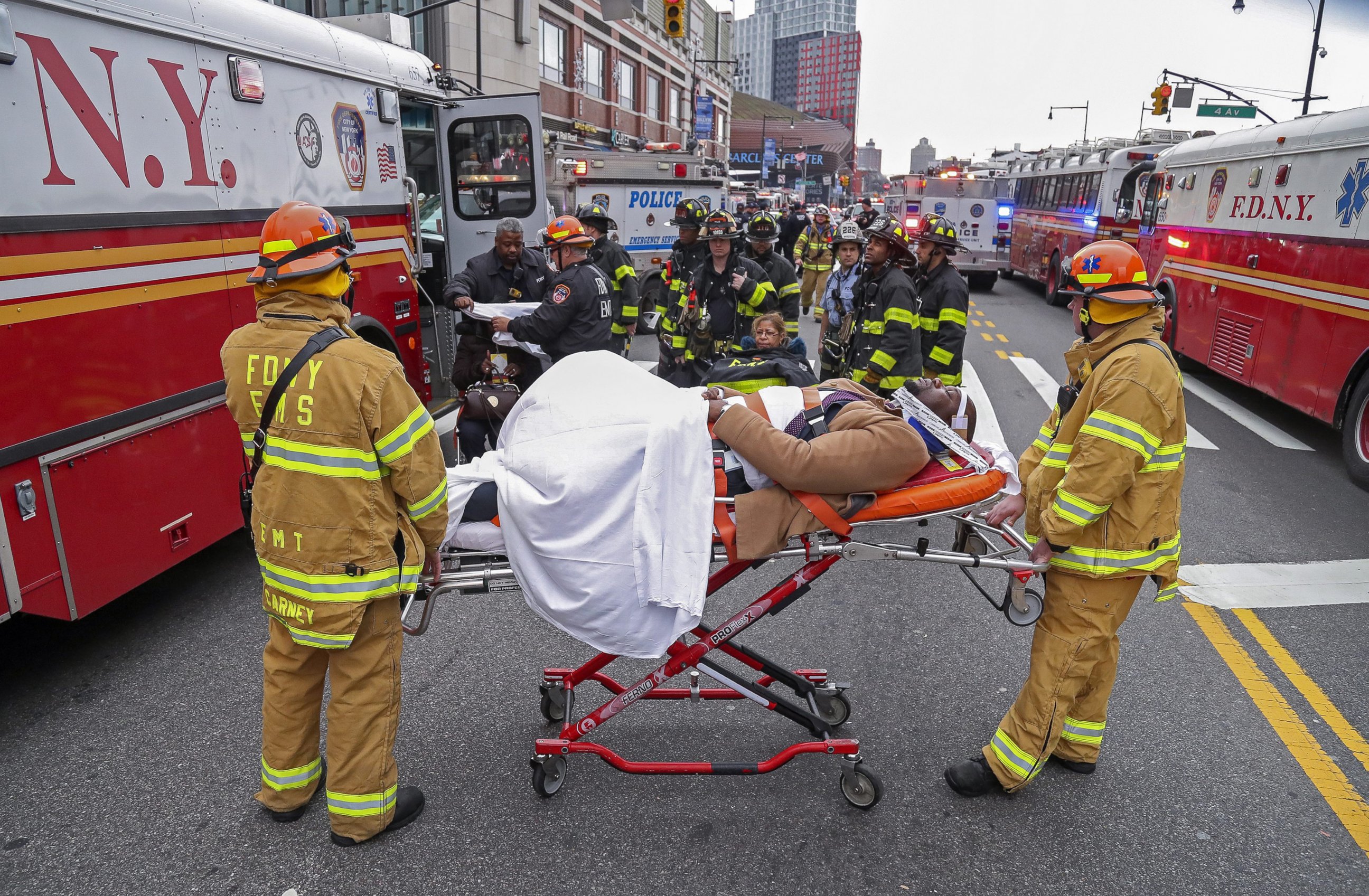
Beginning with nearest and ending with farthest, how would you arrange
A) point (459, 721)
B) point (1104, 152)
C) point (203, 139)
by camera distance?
point (459, 721) < point (203, 139) < point (1104, 152)


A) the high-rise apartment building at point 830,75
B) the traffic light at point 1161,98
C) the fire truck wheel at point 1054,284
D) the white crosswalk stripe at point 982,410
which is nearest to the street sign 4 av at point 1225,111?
the traffic light at point 1161,98

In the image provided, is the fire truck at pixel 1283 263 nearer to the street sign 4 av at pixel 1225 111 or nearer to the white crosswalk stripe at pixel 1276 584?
the white crosswalk stripe at pixel 1276 584

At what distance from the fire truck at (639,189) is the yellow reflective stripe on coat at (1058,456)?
1133cm

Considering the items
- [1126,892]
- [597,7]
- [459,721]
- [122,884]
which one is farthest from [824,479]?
[597,7]

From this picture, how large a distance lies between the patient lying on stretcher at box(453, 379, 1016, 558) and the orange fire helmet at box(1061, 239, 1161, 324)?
0.77 metres

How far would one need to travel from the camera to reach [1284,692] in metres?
4.04

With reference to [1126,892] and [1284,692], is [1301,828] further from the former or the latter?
[1284,692]

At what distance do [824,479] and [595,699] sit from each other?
1651 mm

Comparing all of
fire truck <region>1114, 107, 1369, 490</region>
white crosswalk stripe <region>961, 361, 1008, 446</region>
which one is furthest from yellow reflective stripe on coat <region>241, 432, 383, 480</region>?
fire truck <region>1114, 107, 1369, 490</region>

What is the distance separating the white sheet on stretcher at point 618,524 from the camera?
111 inches

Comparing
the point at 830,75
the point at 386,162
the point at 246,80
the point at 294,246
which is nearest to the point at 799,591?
the point at 294,246

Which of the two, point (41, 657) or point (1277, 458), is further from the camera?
point (1277, 458)

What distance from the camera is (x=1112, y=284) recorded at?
10.1 ft

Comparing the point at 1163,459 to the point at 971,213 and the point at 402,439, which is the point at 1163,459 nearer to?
the point at 402,439
